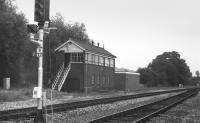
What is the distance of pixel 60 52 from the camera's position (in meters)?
57.3

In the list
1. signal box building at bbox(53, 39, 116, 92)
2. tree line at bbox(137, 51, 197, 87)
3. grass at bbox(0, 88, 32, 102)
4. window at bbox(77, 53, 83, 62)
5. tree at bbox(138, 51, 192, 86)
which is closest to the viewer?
grass at bbox(0, 88, 32, 102)

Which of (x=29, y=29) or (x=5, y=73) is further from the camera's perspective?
(x=5, y=73)

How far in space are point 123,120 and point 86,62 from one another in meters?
38.6

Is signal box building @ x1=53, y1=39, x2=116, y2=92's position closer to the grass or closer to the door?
the door

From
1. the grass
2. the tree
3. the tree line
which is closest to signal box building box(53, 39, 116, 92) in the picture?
the grass

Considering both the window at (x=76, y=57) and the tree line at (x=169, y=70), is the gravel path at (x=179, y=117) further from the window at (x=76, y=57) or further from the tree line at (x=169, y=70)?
the tree line at (x=169, y=70)

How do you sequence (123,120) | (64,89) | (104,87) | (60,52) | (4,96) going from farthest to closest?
1. (104,87)
2. (60,52)
3. (64,89)
4. (4,96)
5. (123,120)

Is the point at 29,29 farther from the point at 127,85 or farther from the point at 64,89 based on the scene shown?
the point at 127,85

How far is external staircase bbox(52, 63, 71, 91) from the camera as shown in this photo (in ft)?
165

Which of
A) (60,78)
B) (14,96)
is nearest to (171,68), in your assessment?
(60,78)

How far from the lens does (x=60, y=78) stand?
52.9 metres

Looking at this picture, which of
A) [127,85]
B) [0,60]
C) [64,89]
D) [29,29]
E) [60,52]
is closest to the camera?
[29,29]

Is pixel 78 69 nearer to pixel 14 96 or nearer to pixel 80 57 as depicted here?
pixel 80 57

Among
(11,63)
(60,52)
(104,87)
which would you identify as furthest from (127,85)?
(11,63)
